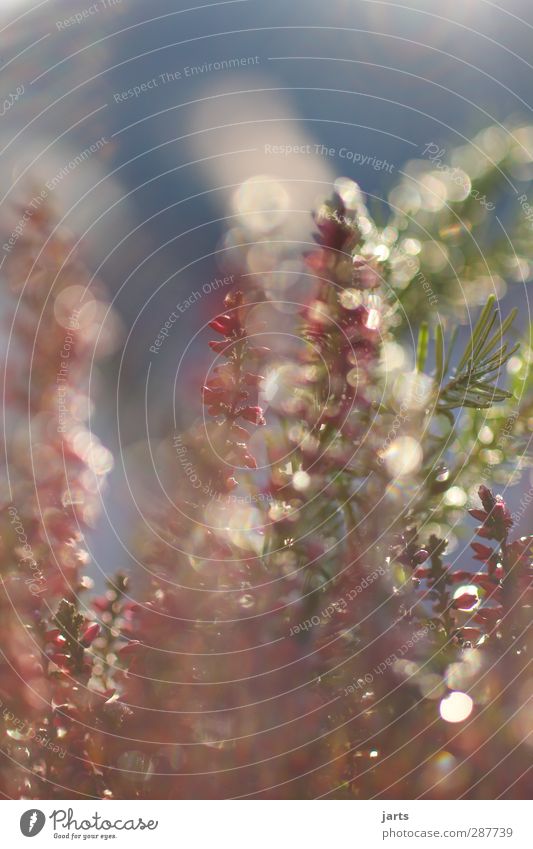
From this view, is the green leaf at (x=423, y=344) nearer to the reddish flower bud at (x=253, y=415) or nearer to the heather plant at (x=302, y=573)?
the heather plant at (x=302, y=573)

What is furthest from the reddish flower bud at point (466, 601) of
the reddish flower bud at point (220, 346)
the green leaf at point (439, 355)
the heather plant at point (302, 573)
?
the reddish flower bud at point (220, 346)

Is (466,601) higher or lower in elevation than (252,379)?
lower

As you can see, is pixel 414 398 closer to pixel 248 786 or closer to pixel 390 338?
pixel 390 338

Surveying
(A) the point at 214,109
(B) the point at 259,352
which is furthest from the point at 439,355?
(A) the point at 214,109

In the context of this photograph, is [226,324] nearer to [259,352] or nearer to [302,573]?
[259,352]

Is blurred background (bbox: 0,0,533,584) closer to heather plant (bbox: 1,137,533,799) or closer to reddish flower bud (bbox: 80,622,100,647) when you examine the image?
heather plant (bbox: 1,137,533,799)

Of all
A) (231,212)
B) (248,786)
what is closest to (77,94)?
(231,212)
